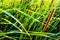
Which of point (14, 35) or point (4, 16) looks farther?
point (4, 16)

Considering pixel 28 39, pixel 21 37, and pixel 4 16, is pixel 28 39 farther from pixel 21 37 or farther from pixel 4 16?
pixel 4 16

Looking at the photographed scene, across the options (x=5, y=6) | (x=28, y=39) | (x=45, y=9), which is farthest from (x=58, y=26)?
(x=5, y=6)

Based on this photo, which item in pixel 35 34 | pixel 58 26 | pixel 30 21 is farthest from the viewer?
pixel 58 26

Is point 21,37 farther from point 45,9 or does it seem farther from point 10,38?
point 45,9

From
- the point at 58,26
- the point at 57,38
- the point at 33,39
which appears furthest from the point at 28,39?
the point at 58,26

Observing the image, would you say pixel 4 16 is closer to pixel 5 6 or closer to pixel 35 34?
pixel 5 6

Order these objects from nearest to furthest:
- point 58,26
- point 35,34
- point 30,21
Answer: point 35,34 → point 30,21 → point 58,26

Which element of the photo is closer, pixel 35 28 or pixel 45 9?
pixel 35 28

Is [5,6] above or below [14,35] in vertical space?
above
